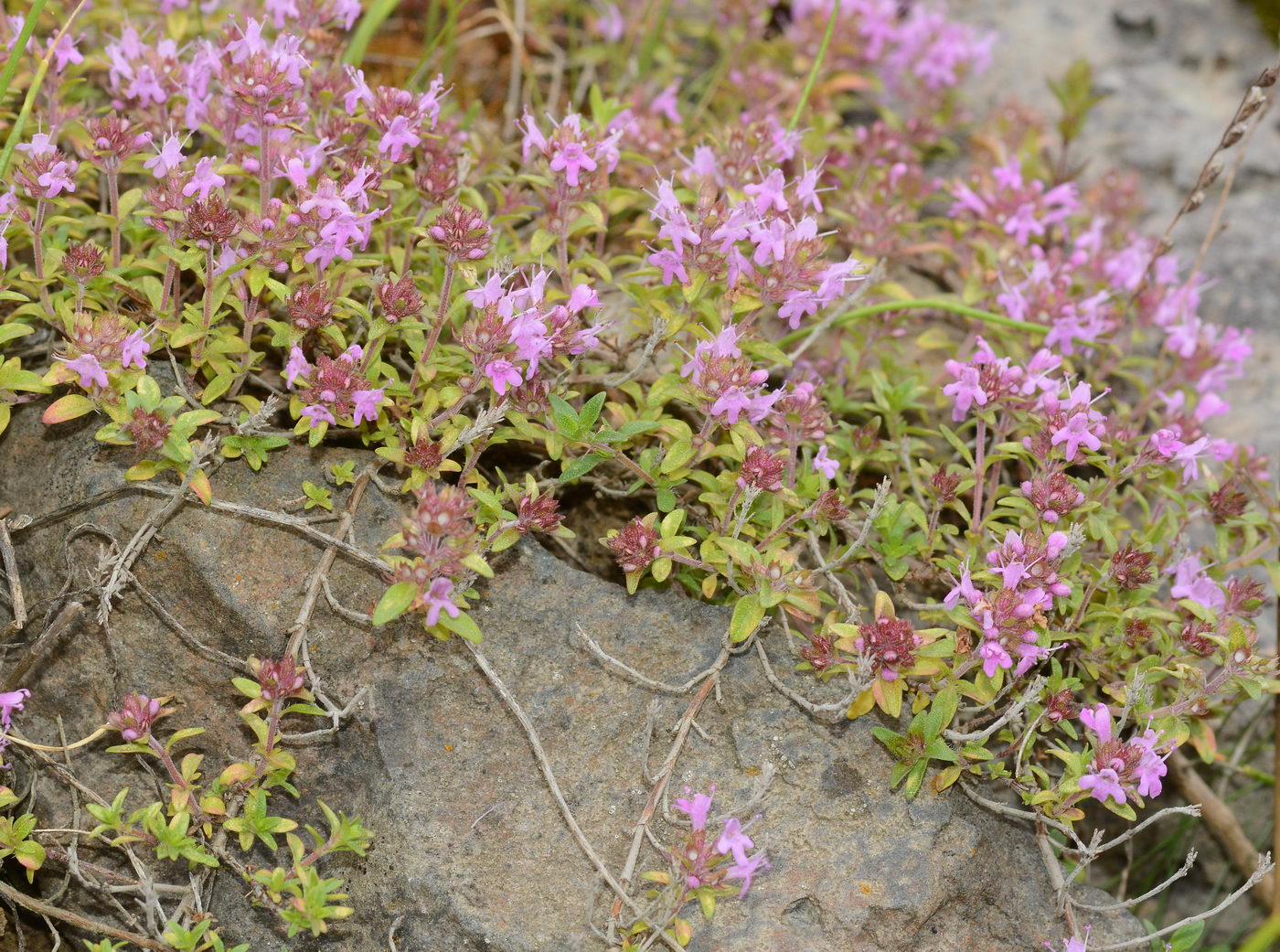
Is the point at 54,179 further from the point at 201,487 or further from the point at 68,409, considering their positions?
the point at 201,487

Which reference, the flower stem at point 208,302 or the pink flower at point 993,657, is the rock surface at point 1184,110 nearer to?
the pink flower at point 993,657

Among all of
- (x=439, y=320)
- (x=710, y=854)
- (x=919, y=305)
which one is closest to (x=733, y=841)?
(x=710, y=854)

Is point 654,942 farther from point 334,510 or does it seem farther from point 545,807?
point 334,510

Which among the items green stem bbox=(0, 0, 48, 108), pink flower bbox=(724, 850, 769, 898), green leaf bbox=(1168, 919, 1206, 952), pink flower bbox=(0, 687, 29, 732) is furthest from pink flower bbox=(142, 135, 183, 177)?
green leaf bbox=(1168, 919, 1206, 952)

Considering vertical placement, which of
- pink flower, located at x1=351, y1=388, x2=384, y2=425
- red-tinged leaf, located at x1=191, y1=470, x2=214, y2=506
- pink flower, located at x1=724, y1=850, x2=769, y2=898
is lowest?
pink flower, located at x1=724, y1=850, x2=769, y2=898

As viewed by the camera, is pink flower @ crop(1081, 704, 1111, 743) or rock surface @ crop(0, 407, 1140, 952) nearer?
rock surface @ crop(0, 407, 1140, 952)

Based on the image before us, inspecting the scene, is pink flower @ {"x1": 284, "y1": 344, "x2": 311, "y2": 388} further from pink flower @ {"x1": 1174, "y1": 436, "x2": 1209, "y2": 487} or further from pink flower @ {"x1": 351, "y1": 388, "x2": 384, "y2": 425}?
pink flower @ {"x1": 1174, "y1": 436, "x2": 1209, "y2": 487}

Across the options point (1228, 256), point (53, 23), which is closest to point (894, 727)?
point (1228, 256)
